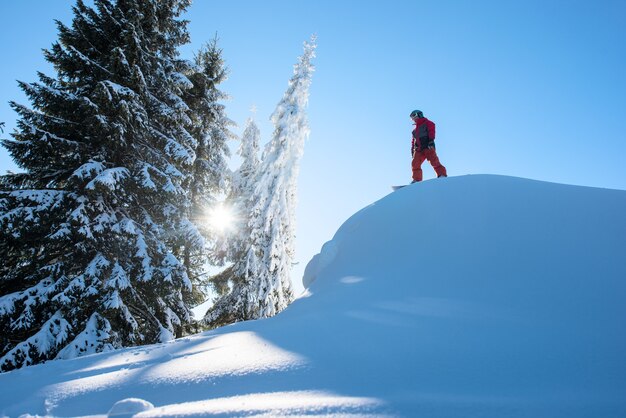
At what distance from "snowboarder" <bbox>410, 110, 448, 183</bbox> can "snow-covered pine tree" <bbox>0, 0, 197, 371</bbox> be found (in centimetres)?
589

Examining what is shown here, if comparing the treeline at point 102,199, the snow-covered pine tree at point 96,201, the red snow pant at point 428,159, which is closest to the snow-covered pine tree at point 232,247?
the treeline at point 102,199

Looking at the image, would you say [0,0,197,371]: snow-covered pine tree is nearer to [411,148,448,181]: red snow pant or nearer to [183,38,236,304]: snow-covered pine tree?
[183,38,236,304]: snow-covered pine tree

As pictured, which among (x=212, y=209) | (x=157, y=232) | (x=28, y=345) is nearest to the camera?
(x=28, y=345)

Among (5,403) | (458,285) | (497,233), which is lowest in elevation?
(5,403)

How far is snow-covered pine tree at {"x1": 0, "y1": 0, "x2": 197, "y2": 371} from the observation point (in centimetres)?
640

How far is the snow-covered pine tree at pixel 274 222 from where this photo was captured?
12.2 meters

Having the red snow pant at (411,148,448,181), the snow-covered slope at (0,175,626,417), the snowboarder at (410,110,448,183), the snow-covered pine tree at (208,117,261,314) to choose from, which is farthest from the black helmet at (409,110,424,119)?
the snow-covered pine tree at (208,117,261,314)

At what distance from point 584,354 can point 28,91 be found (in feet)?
33.6

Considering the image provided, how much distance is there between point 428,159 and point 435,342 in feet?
19.7

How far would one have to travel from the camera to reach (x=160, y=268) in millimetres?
7645

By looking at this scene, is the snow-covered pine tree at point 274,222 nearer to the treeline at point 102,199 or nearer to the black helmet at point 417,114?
the treeline at point 102,199

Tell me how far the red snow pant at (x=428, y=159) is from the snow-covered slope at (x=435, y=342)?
3285mm

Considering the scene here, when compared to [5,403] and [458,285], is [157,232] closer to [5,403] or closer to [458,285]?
[5,403]

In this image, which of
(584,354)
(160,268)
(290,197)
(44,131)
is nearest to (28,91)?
(44,131)
